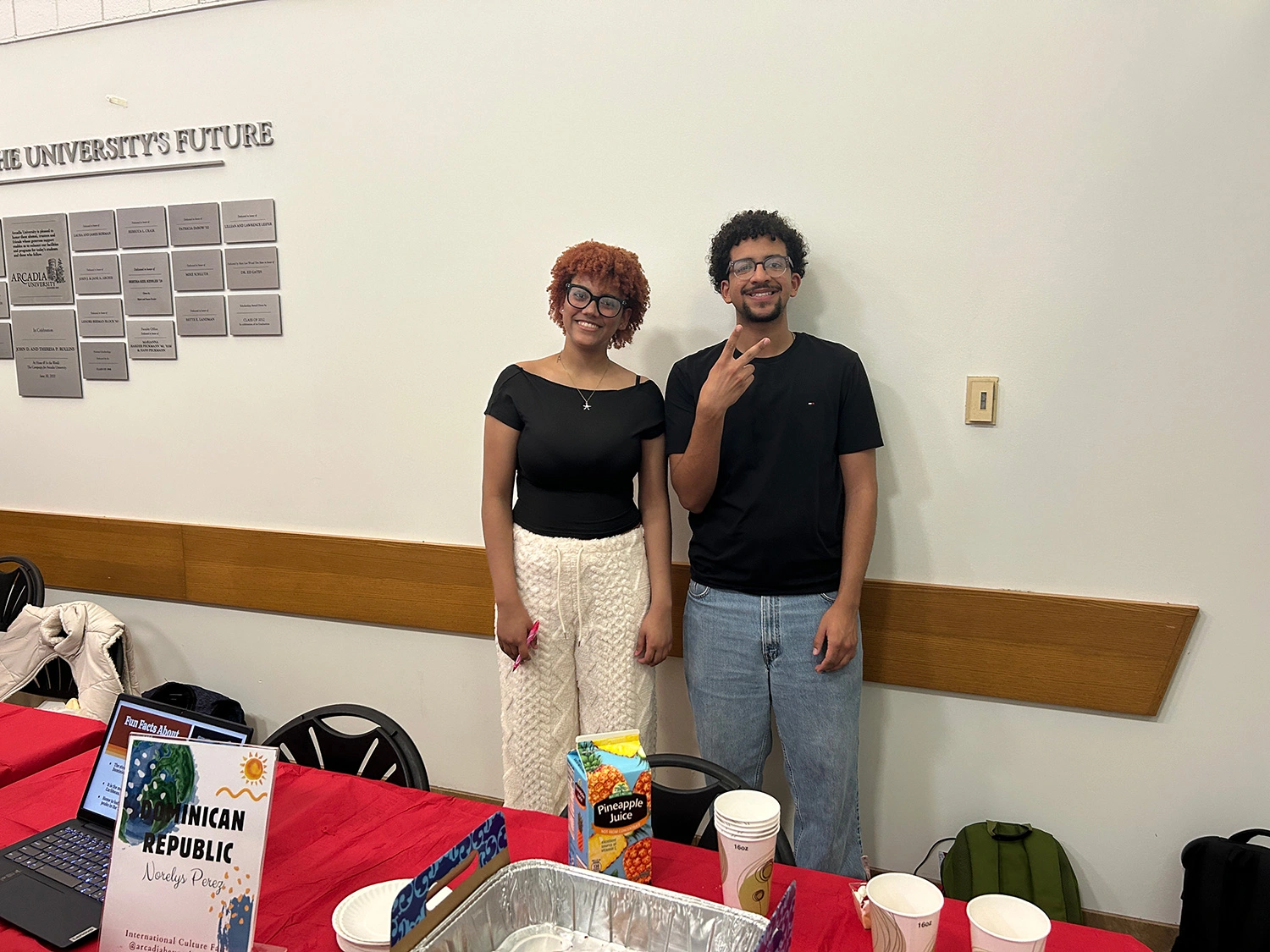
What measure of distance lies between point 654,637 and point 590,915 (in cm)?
91

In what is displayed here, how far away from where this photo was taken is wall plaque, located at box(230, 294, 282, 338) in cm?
265

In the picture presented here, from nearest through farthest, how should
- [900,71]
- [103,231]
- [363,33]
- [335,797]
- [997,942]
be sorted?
[997,942], [335,797], [900,71], [363,33], [103,231]

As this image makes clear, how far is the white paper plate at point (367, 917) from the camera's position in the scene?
3.38ft

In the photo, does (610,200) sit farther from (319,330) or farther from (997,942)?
(997,942)

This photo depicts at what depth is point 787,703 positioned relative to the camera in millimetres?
1910

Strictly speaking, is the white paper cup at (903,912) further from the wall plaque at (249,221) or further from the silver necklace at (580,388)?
the wall plaque at (249,221)

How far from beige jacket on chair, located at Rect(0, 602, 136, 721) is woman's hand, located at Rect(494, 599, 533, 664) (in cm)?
147

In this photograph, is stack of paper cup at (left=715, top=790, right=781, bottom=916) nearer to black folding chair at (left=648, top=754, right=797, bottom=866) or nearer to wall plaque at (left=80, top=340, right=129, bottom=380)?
black folding chair at (left=648, top=754, right=797, bottom=866)

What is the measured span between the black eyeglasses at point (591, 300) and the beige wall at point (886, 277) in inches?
14.3

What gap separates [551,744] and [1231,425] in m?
1.74

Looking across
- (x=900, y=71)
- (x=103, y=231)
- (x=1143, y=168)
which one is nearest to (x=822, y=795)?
(x=1143, y=168)

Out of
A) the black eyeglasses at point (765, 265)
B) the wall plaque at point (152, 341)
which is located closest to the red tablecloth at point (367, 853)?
the black eyeglasses at point (765, 265)

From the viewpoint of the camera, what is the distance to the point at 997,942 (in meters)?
0.91

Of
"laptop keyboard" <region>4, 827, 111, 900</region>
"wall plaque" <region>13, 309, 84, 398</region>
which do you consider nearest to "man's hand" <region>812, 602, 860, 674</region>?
"laptop keyboard" <region>4, 827, 111, 900</region>
